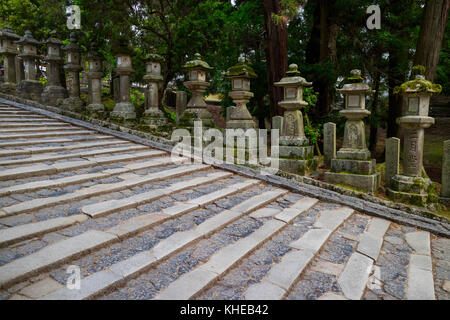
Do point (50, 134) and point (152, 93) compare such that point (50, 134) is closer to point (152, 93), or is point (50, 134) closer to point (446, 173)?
point (152, 93)

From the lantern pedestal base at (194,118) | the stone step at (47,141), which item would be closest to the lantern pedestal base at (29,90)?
the stone step at (47,141)

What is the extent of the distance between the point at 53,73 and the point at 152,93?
11.5 ft

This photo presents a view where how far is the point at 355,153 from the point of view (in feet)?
18.9

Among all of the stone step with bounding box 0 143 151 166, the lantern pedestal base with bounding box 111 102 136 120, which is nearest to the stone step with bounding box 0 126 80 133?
the lantern pedestal base with bounding box 111 102 136 120

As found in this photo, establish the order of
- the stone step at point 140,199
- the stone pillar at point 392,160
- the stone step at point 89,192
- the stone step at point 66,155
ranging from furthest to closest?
the stone pillar at point 392,160 → the stone step at point 66,155 → the stone step at point 140,199 → the stone step at point 89,192

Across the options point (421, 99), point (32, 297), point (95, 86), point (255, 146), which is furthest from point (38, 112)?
point (421, 99)

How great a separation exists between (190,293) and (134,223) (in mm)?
1236

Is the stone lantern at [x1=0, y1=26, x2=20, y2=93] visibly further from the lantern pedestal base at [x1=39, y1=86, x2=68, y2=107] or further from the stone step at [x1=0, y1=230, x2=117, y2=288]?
the stone step at [x1=0, y1=230, x2=117, y2=288]

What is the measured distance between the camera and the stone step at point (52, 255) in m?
2.23

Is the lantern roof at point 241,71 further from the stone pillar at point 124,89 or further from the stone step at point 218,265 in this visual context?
the stone step at point 218,265

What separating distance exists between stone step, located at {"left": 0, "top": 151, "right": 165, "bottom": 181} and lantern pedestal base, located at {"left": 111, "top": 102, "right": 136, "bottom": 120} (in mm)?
1977

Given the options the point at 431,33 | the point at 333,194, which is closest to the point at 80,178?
the point at 333,194

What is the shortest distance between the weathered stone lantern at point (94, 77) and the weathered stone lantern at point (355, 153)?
602 cm

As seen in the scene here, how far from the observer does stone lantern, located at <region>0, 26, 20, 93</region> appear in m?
8.99
